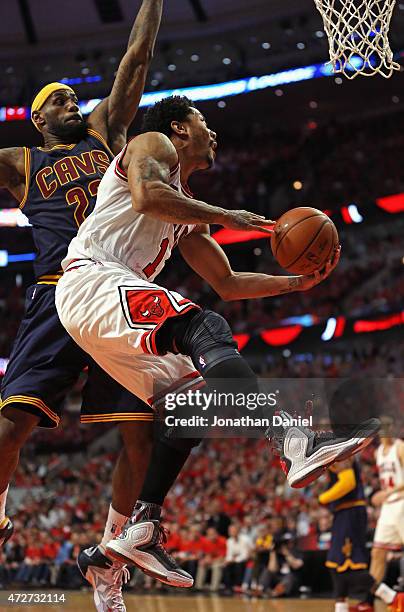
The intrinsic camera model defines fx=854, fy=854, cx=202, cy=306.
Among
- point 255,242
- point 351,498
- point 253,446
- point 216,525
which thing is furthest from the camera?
point 255,242

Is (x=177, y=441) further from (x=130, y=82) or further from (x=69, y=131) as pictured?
(x=130, y=82)

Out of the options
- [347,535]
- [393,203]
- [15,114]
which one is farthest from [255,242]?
[347,535]

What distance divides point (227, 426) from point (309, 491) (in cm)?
945

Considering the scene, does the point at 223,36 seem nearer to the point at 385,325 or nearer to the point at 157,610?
the point at 385,325

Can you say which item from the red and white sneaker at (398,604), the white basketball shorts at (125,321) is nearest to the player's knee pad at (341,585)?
the red and white sneaker at (398,604)

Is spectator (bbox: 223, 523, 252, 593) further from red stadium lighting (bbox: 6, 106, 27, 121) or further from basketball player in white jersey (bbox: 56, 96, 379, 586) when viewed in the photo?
red stadium lighting (bbox: 6, 106, 27, 121)

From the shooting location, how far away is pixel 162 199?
11.9 ft

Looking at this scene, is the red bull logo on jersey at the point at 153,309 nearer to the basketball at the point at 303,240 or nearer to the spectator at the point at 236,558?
the basketball at the point at 303,240

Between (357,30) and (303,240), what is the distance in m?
3.08

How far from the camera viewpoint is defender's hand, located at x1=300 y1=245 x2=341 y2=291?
397 centimetres

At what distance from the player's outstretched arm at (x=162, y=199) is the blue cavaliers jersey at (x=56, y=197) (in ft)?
3.16

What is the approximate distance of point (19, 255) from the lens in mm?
26328

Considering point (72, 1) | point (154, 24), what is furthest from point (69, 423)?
point (154, 24)

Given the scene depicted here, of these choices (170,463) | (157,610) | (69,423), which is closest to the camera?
(170,463)
